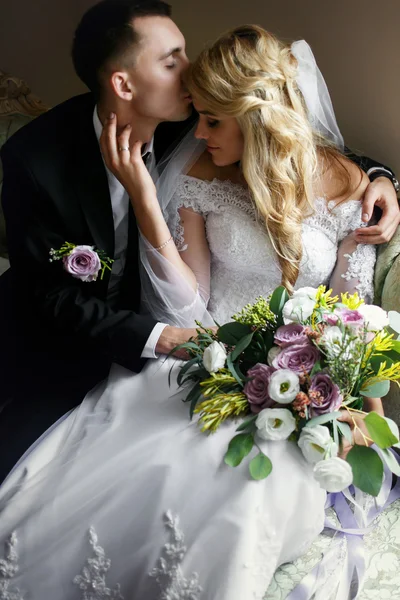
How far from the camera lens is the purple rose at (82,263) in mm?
1759

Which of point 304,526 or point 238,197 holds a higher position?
point 238,197

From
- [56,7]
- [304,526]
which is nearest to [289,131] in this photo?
[304,526]

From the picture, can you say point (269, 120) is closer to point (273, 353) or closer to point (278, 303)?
point (278, 303)

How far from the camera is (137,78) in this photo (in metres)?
1.82

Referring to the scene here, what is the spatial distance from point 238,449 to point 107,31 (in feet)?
3.77

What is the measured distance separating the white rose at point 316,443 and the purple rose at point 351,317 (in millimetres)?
230

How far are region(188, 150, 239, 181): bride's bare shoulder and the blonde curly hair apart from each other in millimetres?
148

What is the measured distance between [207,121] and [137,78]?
0.22 m

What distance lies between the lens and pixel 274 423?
1448 millimetres

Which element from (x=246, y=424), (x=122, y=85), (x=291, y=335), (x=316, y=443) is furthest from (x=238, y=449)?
(x=122, y=85)

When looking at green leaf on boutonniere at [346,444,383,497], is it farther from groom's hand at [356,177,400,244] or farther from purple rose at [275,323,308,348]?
groom's hand at [356,177,400,244]

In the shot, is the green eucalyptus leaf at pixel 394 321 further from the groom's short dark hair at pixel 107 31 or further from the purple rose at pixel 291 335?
the groom's short dark hair at pixel 107 31

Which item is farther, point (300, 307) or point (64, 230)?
point (64, 230)

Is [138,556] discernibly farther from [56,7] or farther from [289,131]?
[56,7]
